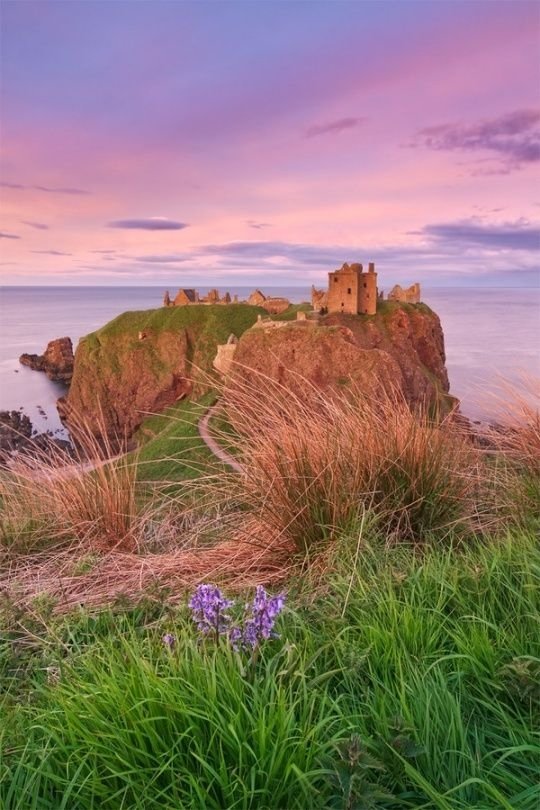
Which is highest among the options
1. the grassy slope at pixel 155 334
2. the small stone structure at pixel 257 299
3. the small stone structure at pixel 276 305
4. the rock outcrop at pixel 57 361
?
the small stone structure at pixel 257 299

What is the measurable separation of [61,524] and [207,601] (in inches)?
113

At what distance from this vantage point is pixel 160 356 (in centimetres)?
7388

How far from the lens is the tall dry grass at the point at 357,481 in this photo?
3477 mm

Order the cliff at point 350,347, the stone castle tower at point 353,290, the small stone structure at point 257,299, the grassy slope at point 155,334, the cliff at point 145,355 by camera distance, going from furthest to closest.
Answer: the small stone structure at point 257,299 → the cliff at point 145,355 → the grassy slope at point 155,334 → the stone castle tower at point 353,290 → the cliff at point 350,347

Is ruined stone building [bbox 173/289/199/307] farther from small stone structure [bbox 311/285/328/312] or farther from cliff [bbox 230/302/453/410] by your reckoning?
cliff [bbox 230/302/453/410]

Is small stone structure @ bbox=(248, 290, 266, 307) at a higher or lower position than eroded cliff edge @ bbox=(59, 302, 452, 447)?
higher

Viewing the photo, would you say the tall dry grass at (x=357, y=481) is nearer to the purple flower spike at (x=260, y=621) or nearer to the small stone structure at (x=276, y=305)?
the purple flower spike at (x=260, y=621)

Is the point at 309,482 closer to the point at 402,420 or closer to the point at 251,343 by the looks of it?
the point at 402,420

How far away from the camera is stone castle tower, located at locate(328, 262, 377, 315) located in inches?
2100

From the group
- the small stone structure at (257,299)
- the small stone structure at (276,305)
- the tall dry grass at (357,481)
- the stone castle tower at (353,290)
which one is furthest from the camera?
the small stone structure at (257,299)

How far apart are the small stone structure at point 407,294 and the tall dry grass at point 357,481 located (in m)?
59.9

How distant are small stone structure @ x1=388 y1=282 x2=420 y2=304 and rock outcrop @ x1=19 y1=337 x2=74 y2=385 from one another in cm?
6488

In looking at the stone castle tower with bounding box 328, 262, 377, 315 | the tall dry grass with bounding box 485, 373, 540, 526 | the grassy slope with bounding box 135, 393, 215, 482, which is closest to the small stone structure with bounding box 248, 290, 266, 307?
the stone castle tower with bounding box 328, 262, 377, 315

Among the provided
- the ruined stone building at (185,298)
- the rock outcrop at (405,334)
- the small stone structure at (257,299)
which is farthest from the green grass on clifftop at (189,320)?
the rock outcrop at (405,334)
